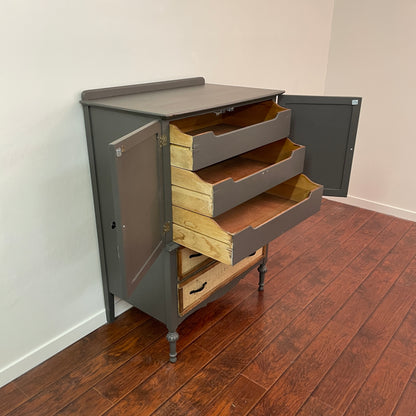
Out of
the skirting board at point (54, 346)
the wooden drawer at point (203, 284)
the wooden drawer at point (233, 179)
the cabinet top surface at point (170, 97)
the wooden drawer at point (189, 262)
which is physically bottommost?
the skirting board at point (54, 346)

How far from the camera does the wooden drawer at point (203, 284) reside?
168 cm

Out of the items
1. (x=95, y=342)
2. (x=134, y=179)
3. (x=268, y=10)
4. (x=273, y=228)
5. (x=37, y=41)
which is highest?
(x=268, y=10)

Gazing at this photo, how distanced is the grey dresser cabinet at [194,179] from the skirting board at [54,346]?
73 millimetres

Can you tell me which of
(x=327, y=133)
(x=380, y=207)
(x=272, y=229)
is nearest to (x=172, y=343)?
(x=272, y=229)

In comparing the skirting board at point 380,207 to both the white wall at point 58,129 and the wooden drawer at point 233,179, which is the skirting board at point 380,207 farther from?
the white wall at point 58,129

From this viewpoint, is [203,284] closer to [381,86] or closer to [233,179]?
[233,179]

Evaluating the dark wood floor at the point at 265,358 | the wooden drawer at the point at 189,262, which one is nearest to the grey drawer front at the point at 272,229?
the wooden drawer at the point at 189,262

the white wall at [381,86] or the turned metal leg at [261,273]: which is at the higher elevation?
the white wall at [381,86]

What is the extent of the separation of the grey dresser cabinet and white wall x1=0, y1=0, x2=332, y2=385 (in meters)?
0.07

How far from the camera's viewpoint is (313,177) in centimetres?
212

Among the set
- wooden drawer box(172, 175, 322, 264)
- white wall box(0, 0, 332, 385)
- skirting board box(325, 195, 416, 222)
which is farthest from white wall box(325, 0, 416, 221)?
wooden drawer box(172, 175, 322, 264)

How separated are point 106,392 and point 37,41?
4.33 feet

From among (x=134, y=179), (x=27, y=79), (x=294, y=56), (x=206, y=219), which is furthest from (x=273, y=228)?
(x=294, y=56)

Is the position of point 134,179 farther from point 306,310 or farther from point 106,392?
point 306,310
